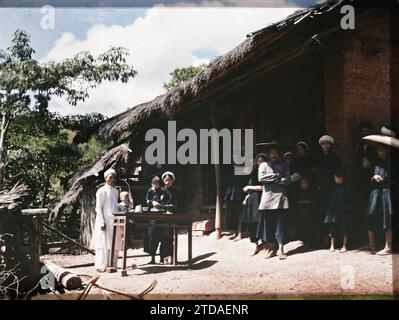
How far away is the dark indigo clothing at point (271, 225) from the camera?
17.6ft

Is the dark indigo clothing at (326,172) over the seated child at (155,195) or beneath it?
over

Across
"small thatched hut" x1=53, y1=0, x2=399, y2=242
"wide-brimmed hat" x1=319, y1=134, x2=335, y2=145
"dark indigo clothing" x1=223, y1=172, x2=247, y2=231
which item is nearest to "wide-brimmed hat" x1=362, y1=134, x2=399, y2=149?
"small thatched hut" x1=53, y1=0, x2=399, y2=242

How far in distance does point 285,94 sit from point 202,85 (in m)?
1.07

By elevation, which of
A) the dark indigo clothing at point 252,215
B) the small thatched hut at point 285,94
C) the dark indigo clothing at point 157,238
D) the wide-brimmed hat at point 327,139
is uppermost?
the small thatched hut at point 285,94

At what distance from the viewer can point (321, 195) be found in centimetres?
533

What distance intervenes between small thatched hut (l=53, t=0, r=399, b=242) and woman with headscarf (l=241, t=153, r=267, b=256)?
0.33 meters

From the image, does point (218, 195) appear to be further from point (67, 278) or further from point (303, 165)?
point (67, 278)

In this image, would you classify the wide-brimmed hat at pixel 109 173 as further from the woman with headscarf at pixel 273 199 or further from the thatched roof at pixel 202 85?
the woman with headscarf at pixel 273 199

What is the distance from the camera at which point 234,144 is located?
5660 millimetres

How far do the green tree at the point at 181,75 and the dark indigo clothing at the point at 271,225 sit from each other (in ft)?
6.46

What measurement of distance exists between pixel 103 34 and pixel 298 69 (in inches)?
93.9

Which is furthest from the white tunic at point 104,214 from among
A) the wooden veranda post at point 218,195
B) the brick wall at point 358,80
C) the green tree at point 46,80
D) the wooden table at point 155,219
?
the brick wall at point 358,80

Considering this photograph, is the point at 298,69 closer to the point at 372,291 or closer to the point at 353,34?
the point at 353,34

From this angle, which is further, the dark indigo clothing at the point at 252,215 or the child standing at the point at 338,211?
the dark indigo clothing at the point at 252,215
